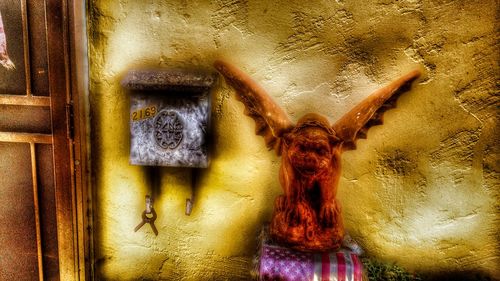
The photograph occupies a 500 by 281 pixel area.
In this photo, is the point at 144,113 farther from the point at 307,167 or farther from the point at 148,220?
the point at 307,167

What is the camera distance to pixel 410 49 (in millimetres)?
1967

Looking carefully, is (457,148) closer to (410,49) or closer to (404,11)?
(410,49)

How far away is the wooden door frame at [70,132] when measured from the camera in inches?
82.0

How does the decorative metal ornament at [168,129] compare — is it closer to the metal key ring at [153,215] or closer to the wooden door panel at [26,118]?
the metal key ring at [153,215]

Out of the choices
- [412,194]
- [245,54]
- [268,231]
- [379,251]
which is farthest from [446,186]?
[245,54]

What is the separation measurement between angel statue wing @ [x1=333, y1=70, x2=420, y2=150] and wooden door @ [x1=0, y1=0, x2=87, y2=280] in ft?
6.08

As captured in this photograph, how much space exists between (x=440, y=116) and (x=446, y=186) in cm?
47

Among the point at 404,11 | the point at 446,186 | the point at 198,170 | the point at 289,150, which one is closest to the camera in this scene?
the point at 289,150

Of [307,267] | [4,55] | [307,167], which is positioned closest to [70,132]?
[4,55]

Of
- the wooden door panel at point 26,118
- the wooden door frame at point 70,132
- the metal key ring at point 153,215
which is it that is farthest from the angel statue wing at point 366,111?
the wooden door panel at point 26,118

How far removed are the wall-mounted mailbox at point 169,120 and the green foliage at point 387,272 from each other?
1353 millimetres

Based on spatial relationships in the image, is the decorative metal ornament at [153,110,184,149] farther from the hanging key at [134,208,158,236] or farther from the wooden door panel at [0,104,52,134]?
the wooden door panel at [0,104,52,134]

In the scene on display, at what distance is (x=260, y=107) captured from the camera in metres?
1.79

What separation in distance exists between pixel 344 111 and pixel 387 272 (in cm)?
117
